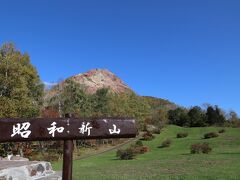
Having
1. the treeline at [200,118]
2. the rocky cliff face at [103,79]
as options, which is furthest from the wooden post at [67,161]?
the rocky cliff face at [103,79]

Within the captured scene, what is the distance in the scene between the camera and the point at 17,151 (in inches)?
1187

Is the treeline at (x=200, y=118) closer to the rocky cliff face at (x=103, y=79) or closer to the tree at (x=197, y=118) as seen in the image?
the tree at (x=197, y=118)

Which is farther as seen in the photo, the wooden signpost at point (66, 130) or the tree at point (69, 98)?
the tree at point (69, 98)

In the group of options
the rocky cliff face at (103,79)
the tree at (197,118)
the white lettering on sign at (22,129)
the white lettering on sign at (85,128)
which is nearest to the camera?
the white lettering on sign at (22,129)

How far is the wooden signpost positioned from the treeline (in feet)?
184

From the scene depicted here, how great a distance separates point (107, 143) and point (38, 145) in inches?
481

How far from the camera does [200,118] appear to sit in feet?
194

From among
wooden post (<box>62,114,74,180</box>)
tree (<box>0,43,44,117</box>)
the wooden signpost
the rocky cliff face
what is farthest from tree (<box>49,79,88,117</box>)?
the rocky cliff face

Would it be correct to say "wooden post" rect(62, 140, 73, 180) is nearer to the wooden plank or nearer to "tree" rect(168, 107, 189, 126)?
the wooden plank

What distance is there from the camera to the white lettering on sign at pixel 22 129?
4348mm

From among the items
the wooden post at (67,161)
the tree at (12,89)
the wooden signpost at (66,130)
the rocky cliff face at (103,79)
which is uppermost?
the rocky cliff face at (103,79)

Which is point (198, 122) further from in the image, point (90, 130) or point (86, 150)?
point (90, 130)

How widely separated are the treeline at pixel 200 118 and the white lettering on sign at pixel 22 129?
185 feet

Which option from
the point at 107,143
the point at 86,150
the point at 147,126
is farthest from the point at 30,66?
the point at 147,126
